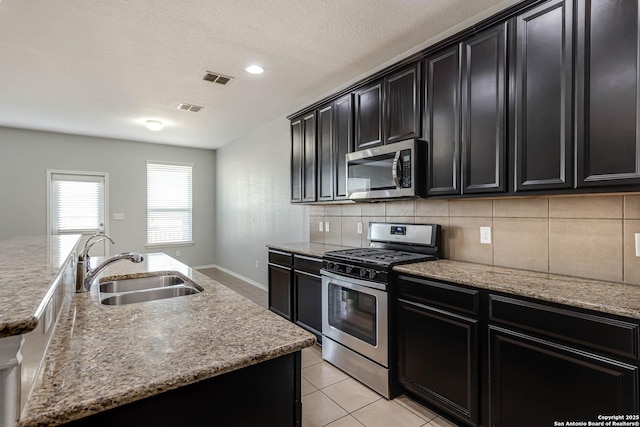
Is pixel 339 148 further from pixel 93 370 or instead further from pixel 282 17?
pixel 93 370

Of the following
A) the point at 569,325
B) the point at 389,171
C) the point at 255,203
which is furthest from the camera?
the point at 255,203

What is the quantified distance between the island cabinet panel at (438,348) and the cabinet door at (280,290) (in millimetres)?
1499

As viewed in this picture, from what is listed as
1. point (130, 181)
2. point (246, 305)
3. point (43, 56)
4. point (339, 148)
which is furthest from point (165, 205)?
point (246, 305)

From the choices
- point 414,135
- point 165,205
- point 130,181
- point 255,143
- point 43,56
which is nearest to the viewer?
point 414,135

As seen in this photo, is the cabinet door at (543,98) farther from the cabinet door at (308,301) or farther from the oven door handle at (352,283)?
the cabinet door at (308,301)

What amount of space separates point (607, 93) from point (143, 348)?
7.23 feet

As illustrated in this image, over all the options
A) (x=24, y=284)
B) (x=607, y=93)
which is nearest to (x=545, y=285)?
(x=607, y=93)

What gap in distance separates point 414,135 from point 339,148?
3.02 ft

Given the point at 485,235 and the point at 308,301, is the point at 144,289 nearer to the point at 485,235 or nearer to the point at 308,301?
the point at 308,301

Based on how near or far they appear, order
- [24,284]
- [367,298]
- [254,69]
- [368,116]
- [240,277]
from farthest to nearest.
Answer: [240,277]
[254,69]
[368,116]
[367,298]
[24,284]

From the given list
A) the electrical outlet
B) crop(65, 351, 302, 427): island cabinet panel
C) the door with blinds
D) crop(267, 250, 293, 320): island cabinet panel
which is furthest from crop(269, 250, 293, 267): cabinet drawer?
the door with blinds

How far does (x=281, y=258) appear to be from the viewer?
11.8 feet

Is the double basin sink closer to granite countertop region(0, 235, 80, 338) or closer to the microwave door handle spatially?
granite countertop region(0, 235, 80, 338)

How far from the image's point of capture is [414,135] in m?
2.46
